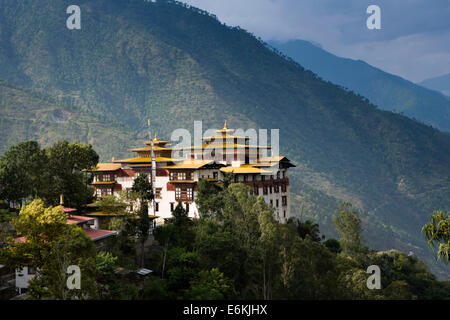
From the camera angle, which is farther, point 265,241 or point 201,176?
point 201,176

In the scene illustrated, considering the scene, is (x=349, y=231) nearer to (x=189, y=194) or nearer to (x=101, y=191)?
(x=189, y=194)

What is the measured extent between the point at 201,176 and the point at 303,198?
114570 millimetres

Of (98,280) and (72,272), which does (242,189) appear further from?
(72,272)

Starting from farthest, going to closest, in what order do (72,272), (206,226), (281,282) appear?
(206,226) → (281,282) → (72,272)

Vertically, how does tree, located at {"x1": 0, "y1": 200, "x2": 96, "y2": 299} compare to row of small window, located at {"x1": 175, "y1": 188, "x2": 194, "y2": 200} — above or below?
below

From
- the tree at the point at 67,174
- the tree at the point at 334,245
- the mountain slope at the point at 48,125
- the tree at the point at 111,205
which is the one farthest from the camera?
the mountain slope at the point at 48,125

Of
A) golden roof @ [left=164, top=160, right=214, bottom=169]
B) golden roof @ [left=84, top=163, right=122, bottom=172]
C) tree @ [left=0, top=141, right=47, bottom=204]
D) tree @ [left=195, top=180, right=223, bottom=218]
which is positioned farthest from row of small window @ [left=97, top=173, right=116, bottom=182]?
tree @ [left=195, top=180, right=223, bottom=218]

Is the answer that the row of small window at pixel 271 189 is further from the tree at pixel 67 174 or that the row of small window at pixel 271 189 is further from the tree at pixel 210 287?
the tree at pixel 210 287

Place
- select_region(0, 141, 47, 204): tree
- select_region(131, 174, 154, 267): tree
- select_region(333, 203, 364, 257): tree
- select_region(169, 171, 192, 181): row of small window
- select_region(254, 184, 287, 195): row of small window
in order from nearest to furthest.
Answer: select_region(131, 174, 154, 267): tree, select_region(0, 141, 47, 204): tree, select_region(169, 171, 192, 181): row of small window, select_region(254, 184, 287, 195): row of small window, select_region(333, 203, 364, 257): tree

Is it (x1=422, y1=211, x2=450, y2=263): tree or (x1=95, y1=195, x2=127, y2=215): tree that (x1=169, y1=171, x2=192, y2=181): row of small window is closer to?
(x1=95, y1=195, x2=127, y2=215): tree

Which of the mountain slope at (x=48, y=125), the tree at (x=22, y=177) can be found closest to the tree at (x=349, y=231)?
the tree at (x=22, y=177)

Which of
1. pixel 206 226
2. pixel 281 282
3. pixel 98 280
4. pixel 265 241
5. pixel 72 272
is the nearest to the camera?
pixel 72 272
